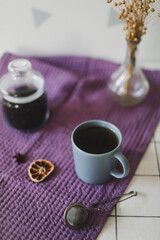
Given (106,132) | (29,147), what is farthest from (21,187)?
(106,132)

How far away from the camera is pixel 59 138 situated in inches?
29.0

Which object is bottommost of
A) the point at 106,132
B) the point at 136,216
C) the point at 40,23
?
the point at 136,216

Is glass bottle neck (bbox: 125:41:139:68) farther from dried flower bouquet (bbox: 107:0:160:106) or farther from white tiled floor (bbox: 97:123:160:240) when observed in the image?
white tiled floor (bbox: 97:123:160:240)

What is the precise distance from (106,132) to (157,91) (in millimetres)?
329

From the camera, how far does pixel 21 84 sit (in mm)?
750

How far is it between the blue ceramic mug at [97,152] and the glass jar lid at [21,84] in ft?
0.61

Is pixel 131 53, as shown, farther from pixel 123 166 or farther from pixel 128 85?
pixel 123 166

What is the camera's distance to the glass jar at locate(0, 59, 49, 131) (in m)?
0.70

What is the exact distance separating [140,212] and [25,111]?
1.24 ft

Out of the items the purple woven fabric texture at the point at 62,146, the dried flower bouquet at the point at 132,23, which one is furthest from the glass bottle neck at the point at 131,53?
the purple woven fabric texture at the point at 62,146

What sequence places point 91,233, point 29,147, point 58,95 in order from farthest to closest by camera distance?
point 58,95, point 29,147, point 91,233

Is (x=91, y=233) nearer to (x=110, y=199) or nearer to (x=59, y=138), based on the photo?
(x=110, y=199)

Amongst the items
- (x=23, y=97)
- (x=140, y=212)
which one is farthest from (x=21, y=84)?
(x=140, y=212)

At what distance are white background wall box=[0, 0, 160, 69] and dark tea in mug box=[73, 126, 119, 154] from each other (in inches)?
14.8
